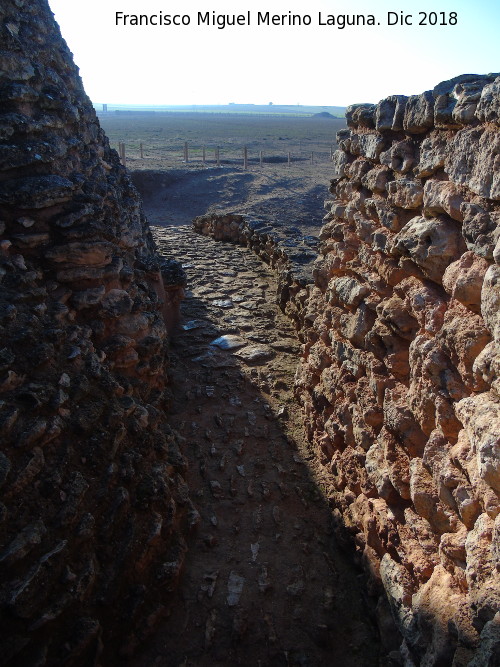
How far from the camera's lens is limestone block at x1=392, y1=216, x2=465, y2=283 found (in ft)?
10.5

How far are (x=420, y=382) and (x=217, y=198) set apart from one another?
13.9 m

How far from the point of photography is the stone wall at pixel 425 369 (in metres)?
2.60

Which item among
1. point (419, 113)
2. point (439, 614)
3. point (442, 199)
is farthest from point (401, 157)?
point (439, 614)

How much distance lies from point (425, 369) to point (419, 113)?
1.63m

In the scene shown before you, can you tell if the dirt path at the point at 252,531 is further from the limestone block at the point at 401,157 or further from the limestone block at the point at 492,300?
the limestone block at the point at 401,157

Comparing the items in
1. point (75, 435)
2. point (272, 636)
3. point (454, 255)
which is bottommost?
point (272, 636)

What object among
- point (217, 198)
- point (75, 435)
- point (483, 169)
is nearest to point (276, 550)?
point (75, 435)

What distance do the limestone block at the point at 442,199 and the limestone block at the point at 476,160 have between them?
0.22 feet

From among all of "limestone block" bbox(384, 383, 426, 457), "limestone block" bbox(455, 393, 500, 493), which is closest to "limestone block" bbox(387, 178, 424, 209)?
"limestone block" bbox(384, 383, 426, 457)

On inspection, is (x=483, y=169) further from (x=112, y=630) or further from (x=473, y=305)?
(x=112, y=630)

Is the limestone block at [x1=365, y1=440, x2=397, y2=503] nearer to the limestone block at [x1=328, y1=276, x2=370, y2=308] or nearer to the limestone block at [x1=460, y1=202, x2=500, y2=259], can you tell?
the limestone block at [x1=328, y1=276, x2=370, y2=308]

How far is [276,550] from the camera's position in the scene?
4.14 meters

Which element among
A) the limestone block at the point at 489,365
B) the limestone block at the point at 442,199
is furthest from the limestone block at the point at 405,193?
the limestone block at the point at 489,365

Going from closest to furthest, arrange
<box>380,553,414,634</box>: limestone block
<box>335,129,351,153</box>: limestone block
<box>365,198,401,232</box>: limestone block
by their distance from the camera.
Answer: <box>380,553,414,634</box>: limestone block → <box>365,198,401,232</box>: limestone block → <box>335,129,351,153</box>: limestone block
